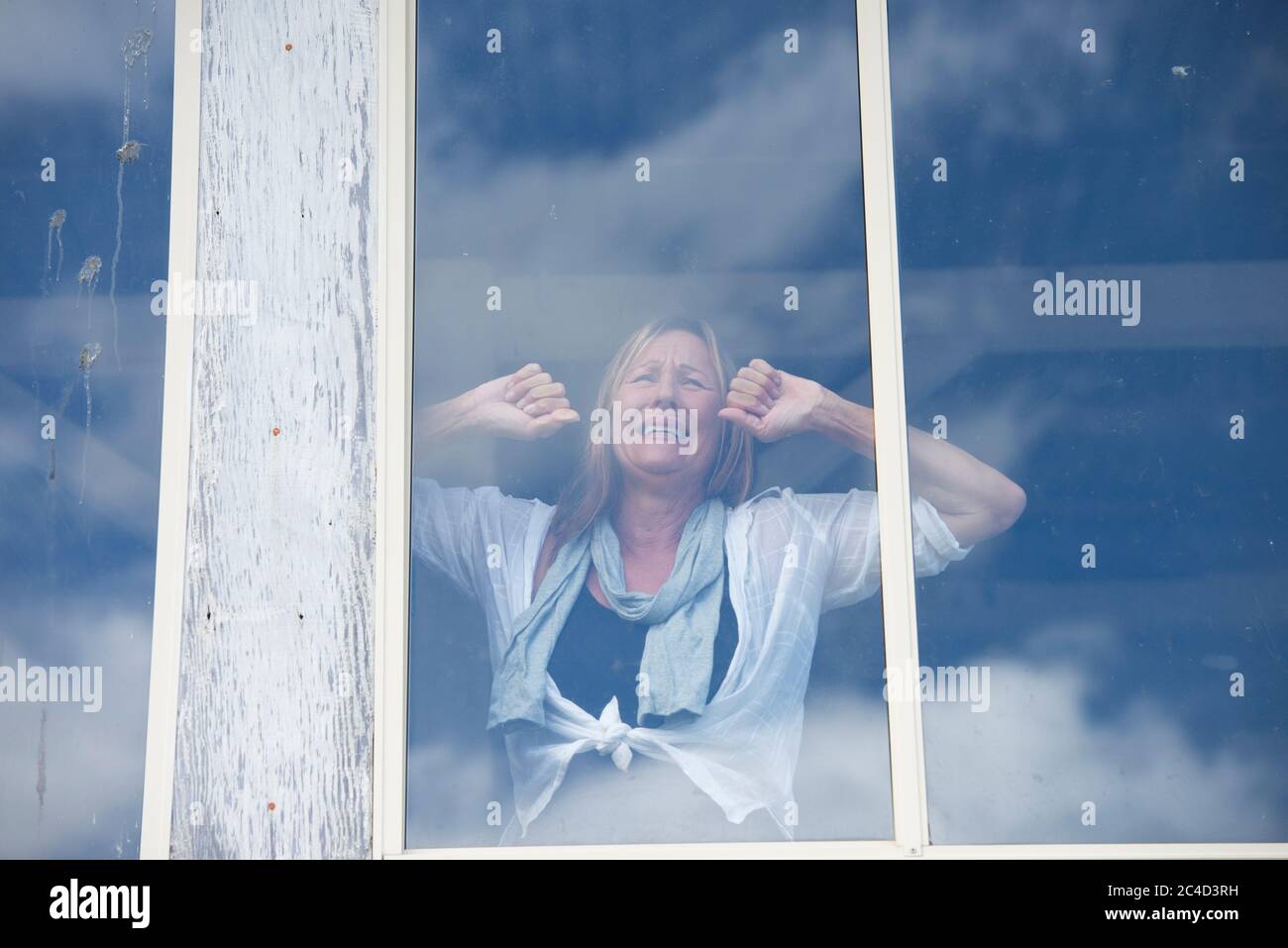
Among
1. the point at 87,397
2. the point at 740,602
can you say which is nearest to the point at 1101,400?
the point at 740,602

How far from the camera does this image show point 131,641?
8.14ft

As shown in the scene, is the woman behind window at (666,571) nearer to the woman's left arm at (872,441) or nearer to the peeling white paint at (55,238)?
the woman's left arm at (872,441)

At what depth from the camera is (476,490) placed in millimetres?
2557

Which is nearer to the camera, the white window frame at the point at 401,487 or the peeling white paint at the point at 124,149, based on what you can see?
the white window frame at the point at 401,487

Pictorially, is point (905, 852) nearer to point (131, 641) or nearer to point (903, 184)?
point (903, 184)

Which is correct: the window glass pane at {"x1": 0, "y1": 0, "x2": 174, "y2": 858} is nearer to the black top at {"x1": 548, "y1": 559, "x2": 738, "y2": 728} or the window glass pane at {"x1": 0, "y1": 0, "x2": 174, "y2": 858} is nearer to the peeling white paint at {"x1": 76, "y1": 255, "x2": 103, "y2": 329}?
the peeling white paint at {"x1": 76, "y1": 255, "x2": 103, "y2": 329}

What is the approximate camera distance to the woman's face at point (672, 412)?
8.44 ft

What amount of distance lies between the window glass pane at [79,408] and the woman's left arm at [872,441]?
1352 mm

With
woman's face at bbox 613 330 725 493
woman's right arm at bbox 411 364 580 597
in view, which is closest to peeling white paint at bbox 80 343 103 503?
woman's right arm at bbox 411 364 580 597

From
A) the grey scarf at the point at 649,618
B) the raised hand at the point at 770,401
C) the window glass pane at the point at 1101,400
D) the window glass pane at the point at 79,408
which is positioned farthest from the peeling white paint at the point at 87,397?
the window glass pane at the point at 1101,400
